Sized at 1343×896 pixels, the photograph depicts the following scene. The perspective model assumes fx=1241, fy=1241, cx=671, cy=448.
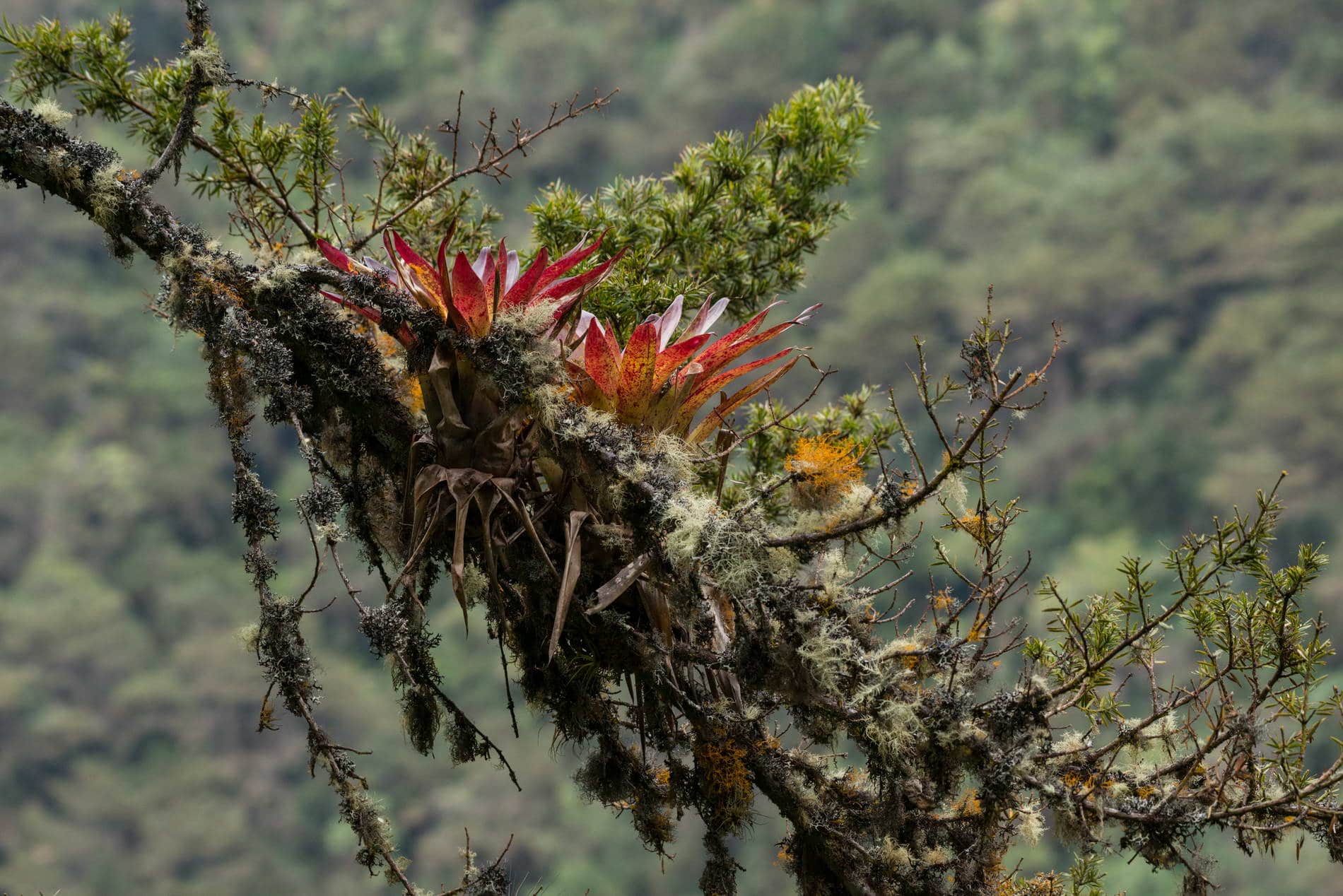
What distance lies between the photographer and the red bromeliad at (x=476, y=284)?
1.51 metres

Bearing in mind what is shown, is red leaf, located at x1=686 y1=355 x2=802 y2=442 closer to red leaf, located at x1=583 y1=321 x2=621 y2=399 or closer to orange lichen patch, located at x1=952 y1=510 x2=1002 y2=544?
red leaf, located at x1=583 y1=321 x2=621 y2=399

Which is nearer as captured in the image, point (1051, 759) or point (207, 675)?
point (1051, 759)

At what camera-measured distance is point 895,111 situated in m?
52.1

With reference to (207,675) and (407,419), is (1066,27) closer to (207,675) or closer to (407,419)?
(207,675)

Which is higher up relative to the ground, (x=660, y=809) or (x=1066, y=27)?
(x=1066, y=27)

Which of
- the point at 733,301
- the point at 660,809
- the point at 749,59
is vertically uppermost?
the point at 749,59

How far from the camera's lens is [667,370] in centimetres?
164

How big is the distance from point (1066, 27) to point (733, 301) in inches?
2104

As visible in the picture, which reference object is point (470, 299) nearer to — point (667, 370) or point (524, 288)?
point (524, 288)

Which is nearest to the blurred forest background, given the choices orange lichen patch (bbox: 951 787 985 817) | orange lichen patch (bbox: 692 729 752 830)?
orange lichen patch (bbox: 951 787 985 817)

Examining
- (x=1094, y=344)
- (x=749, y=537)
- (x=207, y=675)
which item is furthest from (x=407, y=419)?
(x=1094, y=344)

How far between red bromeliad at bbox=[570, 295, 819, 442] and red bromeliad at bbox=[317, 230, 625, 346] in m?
0.06

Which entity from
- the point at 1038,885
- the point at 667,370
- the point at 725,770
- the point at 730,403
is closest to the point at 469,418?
the point at 667,370

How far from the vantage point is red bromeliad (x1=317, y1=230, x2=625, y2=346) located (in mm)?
1510
